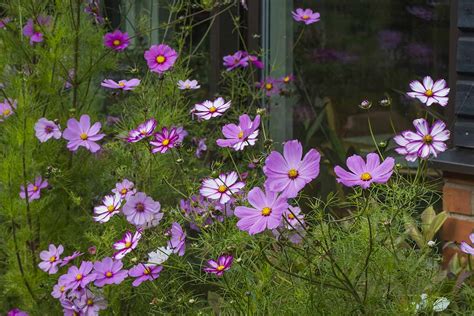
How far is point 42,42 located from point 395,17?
4.62ft

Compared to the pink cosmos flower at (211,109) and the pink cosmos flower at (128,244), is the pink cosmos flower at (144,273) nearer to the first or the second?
the pink cosmos flower at (128,244)

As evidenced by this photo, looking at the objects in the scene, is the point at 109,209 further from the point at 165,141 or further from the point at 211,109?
the point at 211,109

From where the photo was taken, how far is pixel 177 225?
2486 mm

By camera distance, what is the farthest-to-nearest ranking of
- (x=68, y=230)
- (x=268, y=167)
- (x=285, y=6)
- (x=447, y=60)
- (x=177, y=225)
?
1. (x=285, y=6)
2. (x=447, y=60)
3. (x=68, y=230)
4. (x=177, y=225)
5. (x=268, y=167)

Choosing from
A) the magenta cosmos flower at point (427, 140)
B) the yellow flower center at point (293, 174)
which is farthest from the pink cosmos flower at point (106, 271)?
the magenta cosmos flower at point (427, 140)

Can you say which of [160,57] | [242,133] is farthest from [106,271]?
[160,57]

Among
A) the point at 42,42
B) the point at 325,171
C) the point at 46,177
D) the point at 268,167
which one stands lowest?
the point at 325,171

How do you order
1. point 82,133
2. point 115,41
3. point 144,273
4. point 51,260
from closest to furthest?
point 144,273
point 51,260
point 82,133
point 115,41

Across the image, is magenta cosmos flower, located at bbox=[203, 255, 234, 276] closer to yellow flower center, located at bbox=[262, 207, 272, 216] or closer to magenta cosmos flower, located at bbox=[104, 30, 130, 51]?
yellow flower center, located at bbox=[262, 207, 272, 216]

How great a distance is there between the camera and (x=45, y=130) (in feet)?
9.66

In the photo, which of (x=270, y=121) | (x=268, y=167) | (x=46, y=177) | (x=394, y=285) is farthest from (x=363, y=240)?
(x=270, y=121)

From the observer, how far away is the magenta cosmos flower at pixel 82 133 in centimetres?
288

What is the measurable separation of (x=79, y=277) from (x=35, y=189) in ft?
1.80

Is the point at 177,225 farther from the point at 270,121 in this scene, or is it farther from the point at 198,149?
the point at 270,121
